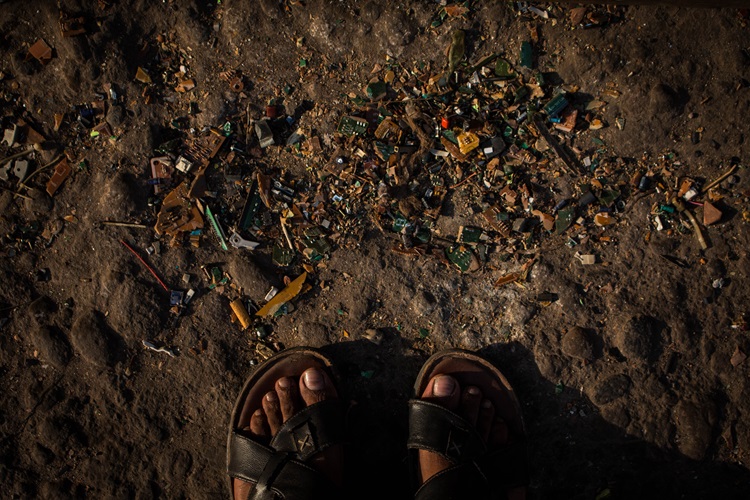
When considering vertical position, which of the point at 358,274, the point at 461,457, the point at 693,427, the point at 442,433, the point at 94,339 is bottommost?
the point at 461,457

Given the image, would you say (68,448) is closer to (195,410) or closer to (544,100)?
(195,410)

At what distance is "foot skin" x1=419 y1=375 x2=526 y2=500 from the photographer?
8.27 feet

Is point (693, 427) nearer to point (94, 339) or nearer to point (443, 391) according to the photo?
point (443, 391)

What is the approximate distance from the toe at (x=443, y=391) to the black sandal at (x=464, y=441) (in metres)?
0.03

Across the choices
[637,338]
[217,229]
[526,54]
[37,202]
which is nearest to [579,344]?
[637,338]

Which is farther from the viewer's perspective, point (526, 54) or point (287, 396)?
point (287, 396)

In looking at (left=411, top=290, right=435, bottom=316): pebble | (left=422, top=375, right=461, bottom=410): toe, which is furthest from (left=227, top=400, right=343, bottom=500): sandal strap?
(left=411, top=290, right=435, bottom=316): pebble

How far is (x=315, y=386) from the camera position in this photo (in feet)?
8.33

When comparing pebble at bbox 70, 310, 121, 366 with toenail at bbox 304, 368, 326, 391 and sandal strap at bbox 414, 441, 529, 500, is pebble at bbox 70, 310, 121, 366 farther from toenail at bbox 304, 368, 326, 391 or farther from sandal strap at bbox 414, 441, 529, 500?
sandal strap at bbox 414, 441, 529, 500

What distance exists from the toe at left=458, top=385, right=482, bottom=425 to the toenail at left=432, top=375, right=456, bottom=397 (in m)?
0.11

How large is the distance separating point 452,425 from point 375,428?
1.49 ft

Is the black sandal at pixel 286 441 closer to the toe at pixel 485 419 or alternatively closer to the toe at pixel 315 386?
the toe at pixel 315 386

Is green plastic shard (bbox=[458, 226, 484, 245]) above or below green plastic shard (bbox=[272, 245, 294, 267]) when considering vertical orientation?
above

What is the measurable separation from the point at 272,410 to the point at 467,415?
3.61 ft
